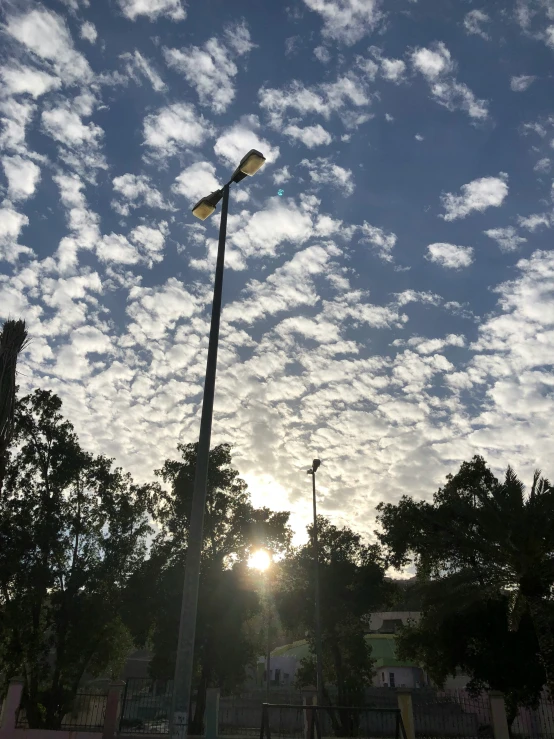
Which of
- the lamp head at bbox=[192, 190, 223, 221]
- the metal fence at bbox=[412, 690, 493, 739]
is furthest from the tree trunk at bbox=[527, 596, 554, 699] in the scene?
the lamp head at bbox=[192, 190, 223, 221]

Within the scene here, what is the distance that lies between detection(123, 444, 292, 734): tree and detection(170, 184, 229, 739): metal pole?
24.0 meters

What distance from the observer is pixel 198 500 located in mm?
8211

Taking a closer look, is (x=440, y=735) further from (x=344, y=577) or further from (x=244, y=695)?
(x=244, y=695)

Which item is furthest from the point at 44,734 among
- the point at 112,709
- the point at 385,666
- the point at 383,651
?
the point at 383,651

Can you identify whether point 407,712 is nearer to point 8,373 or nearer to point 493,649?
point 493,649

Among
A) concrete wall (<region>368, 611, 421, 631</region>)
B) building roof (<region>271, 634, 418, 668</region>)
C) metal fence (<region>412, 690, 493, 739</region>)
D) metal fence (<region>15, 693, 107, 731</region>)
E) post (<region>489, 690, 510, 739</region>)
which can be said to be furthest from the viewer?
concrete wall (<region>368, 611, 421, 631</region>)

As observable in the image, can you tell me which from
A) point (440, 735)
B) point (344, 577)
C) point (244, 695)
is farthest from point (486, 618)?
point (244, 695)

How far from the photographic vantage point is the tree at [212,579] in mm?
30297

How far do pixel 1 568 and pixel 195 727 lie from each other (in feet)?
41.3

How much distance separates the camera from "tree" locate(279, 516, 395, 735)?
35.6 meters

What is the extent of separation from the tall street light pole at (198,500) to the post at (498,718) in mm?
15426

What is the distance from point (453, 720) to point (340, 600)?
14.1m

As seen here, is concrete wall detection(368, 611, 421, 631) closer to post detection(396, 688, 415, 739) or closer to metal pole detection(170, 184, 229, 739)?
post detection(396, 688, 415, 739)

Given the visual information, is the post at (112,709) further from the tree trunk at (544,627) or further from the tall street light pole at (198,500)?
the tall street light pole at (198,500)
